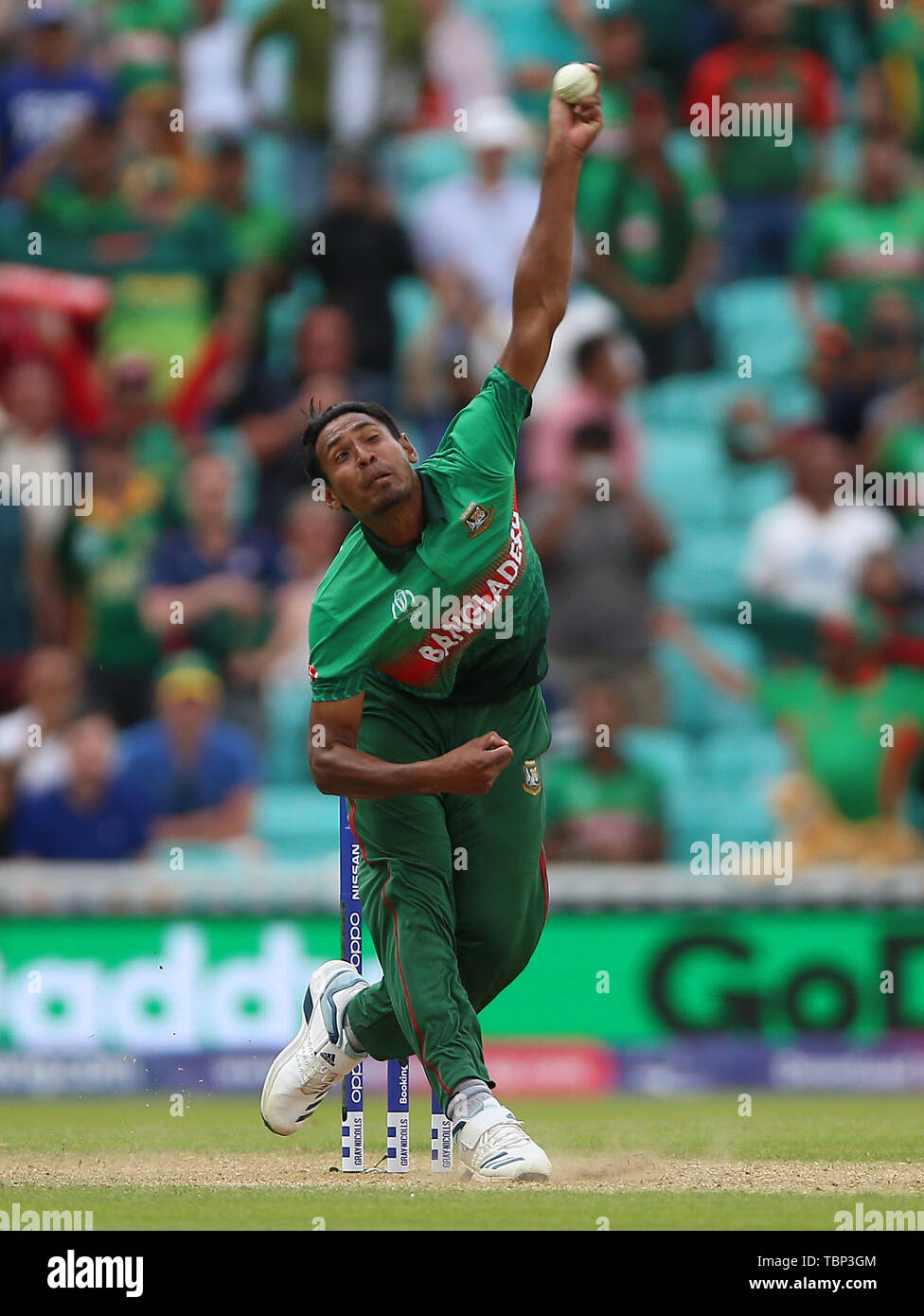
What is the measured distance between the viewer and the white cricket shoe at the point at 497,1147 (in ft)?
19.5

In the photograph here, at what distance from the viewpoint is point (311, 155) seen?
14344 millimetres

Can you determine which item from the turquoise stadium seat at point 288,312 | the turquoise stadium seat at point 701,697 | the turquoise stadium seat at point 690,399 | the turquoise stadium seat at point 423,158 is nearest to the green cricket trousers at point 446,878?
the turquoise stadium seat at point 701,697

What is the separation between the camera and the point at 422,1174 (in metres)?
6.98

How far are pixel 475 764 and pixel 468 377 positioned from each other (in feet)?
23.8

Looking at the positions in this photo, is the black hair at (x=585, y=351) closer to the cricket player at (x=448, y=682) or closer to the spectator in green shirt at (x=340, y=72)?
the spectator in green shirt at (x=340, y=72)

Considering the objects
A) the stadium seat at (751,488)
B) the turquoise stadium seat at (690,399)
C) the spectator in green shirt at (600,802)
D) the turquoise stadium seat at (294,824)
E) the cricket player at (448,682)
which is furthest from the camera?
the turquoise stadium seat at (690,399)

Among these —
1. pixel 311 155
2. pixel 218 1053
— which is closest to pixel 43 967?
pixel 218 1053

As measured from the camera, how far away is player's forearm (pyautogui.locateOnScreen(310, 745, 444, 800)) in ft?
20.4

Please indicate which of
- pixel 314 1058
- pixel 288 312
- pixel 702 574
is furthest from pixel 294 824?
pixel 314 1058

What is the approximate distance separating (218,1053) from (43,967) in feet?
3.28

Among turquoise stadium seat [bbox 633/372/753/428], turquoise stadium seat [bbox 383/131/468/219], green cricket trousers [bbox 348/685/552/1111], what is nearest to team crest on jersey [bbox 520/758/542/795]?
green cricket trousers [bbox 348/685/552/1111]

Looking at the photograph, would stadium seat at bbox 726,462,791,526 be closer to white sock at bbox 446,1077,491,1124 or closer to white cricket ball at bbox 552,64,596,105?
white cricket ball at bbox 552,64,596,105

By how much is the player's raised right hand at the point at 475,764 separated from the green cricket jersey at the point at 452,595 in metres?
0.39

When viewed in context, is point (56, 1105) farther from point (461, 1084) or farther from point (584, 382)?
point (584, 382)
